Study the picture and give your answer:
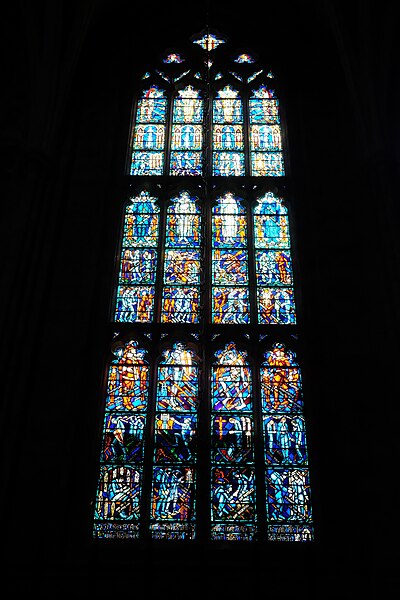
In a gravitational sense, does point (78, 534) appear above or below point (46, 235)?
below

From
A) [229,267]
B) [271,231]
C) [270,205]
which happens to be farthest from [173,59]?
[229,267]

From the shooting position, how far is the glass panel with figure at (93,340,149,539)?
23.2 ft

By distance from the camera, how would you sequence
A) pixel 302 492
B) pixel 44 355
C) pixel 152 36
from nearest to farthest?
pixel 302 492 → pixel 44 355 → pixel 152 36

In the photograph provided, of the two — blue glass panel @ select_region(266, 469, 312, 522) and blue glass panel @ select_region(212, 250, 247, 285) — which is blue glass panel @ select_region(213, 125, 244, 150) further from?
blue glass panel @ select_region(266, 469, 312, 522)

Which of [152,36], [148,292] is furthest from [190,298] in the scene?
[152,36]

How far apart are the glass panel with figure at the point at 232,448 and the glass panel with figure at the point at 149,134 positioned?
10.4ft

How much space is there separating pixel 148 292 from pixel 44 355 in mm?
1564

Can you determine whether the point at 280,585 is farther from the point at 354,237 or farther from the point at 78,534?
the point at 354,237

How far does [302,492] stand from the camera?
7219mm

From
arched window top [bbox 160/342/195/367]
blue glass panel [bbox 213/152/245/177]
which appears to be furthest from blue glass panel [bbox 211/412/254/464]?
blue glass panel [bbox 213/152/245/177]

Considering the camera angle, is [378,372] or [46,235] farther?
[46,235]

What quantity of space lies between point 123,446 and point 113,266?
2.36 m

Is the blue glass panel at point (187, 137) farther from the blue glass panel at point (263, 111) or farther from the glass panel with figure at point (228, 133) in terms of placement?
the blue glass panel at point (263, 111)

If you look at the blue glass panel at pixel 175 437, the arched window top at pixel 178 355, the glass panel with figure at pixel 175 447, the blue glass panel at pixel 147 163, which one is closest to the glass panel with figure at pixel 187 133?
the blue glass panel at pixel 147 163
